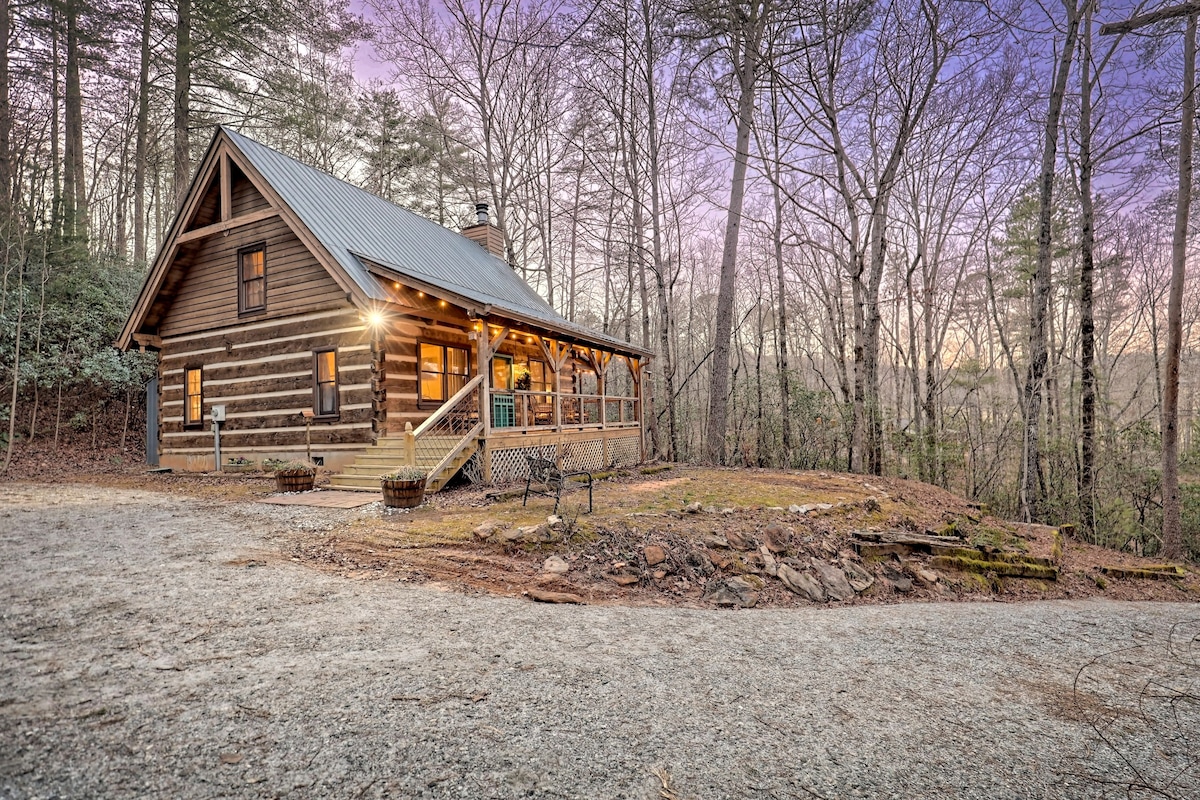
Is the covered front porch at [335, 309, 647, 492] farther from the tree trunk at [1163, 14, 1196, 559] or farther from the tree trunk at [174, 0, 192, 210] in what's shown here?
the tree trunk at [174, 0, 192, 210]

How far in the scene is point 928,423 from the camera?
13.6 metres

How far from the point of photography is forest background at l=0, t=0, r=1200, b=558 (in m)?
10.3

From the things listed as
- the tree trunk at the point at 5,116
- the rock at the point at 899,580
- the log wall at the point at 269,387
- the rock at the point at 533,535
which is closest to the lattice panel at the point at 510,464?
the log wall at the point at 269,387

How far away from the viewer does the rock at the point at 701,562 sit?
5285mm

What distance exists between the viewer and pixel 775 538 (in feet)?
19.6

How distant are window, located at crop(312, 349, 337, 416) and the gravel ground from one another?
774 cm

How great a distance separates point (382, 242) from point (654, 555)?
1174 centimetres

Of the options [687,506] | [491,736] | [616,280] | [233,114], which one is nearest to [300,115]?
[233,114]

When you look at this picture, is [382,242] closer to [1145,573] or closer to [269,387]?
[269,387]

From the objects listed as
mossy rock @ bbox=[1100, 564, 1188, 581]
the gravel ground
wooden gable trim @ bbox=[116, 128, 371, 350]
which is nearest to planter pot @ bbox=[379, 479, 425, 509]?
the gravel ground

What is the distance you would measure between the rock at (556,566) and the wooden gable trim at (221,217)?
828 cm

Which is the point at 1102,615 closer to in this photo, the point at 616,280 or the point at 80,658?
the point at 80,658

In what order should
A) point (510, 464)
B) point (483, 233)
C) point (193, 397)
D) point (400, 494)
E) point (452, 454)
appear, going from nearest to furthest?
point (400, 494) < point (452, 454) < point (510, 464) < point (193, 397) < point (483, 233)

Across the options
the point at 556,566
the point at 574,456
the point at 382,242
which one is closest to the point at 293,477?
the point at 574,456
